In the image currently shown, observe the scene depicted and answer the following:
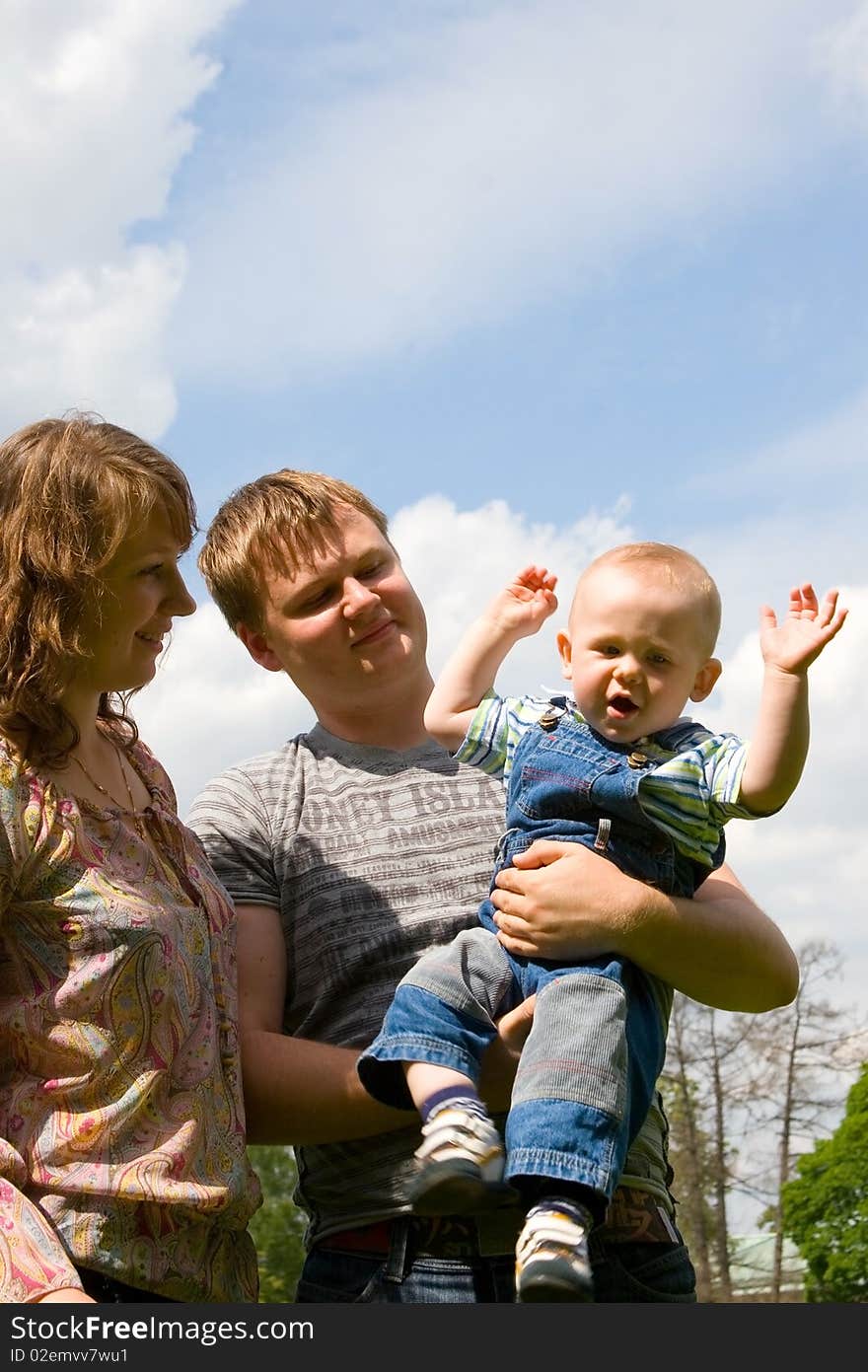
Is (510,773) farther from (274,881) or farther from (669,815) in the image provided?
(274,881)

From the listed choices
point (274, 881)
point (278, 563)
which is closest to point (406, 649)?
point (278, 563)

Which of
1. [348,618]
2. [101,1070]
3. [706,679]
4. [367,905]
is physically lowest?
[101,1070]

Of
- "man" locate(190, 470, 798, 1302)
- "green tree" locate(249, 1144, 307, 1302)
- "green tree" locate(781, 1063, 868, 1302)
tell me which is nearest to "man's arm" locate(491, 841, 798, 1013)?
"man" locate(190, 470, 798, 1302)

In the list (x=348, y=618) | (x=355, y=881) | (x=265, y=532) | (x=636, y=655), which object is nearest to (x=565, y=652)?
(x=636, y=655)

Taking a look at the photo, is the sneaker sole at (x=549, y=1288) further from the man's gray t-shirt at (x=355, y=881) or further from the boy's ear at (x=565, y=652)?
the boy's ear at (x=565, y=652)

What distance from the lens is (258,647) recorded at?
159 inches

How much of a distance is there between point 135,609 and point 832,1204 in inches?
1037

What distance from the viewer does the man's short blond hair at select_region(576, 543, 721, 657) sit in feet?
11.4

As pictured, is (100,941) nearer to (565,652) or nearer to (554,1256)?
(554,1256)

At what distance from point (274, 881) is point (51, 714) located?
84cm

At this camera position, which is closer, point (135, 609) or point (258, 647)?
point (135, 609)

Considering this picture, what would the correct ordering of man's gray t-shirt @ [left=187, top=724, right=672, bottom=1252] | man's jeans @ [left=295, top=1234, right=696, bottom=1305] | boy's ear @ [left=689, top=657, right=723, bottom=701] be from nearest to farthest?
man's jeans @ [left=295, top=1234, right=696, bottom=1305] → man's gray t-shirt @ [left=187, top=724, right=672, bottom=1252] → boy's ear @ [left=689, top=657, right=723, bottom=701]

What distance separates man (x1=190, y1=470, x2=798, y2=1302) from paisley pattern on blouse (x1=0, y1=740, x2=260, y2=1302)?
35cm

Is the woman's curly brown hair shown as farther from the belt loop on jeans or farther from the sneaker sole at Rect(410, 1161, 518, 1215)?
the belt loop on jeans
